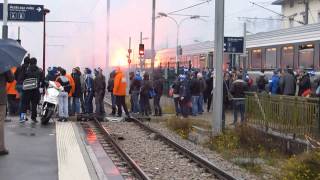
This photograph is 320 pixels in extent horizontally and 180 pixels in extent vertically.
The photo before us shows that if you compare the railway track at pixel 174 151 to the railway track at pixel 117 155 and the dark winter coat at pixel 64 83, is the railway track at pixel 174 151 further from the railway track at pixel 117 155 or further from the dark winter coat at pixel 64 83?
the dark winter coat at pixel 64 83

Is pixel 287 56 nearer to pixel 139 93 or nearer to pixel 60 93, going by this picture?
pixel 139 93

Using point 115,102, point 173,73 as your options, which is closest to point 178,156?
point 115,102

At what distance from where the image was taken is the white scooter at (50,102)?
1612cm

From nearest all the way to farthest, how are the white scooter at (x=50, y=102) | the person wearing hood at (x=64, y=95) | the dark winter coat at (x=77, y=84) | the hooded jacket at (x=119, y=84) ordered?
the white scooter at (x=50, y=102)
the person wearing hood at (x=64, y=95)
the dark winter coat at (x=77, y=84)
the hooded jacket at (x=119, y=84)

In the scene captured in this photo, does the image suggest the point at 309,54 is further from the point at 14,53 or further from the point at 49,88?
the point at 14,53

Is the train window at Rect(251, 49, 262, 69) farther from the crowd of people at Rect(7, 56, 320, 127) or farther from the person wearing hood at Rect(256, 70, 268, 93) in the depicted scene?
the person wearing hood at Rect(256, 70, 268, 93)

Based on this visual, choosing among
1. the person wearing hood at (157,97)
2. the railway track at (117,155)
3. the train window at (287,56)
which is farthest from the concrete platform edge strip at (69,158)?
the train window at (287,56)

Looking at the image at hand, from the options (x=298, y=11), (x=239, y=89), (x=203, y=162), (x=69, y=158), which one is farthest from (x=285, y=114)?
(x=298, y=11)

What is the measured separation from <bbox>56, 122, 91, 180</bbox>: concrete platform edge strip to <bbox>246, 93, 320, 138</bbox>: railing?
14.7 feet

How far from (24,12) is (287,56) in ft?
34.6

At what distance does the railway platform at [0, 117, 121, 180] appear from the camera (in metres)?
8.80

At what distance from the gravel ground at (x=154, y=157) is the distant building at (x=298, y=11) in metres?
36.9

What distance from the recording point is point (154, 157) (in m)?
12.4

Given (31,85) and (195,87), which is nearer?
(31,85)
